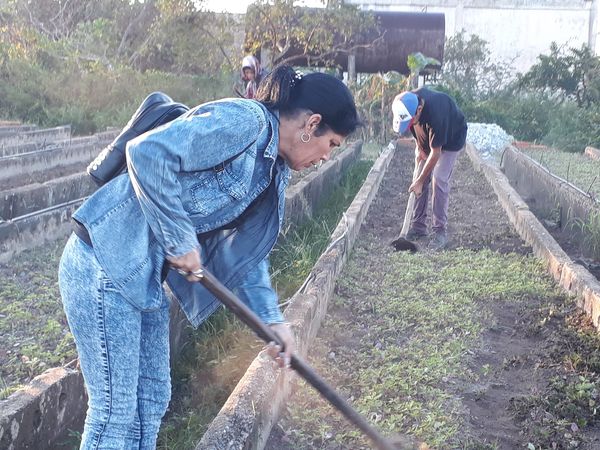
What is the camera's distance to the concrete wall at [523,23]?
91.8 ft

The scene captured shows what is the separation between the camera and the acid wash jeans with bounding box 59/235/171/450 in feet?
7.68

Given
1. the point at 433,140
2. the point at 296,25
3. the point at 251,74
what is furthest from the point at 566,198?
the point at 296,25

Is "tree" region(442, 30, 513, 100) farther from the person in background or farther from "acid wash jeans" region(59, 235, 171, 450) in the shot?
"acid wash jeans" region(59, 235, 171, 450)

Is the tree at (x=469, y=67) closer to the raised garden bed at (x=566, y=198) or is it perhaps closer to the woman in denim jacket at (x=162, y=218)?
the raised garden bed at (x=566, y=198)

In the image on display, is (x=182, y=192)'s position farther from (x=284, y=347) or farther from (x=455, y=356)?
(x=455, y=356)

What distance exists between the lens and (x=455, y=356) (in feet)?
15.2

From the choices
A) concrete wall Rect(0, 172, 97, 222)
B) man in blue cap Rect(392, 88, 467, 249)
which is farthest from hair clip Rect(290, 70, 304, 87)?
concrete wall Rect(0, 172, 97, 222)

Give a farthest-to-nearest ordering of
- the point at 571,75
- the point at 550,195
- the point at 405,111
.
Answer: the point at 571,75 < the point at 550,195 < the point at 405,111

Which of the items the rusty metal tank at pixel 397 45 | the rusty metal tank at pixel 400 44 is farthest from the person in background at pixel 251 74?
the rusty metal tank at pixel 400 44

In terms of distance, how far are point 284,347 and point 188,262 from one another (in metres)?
0.52

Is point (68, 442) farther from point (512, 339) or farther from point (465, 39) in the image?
point (465, 39)

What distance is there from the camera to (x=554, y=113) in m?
18.9

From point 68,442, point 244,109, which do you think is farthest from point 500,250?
point 244,109

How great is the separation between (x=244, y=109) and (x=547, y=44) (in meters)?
27.6
